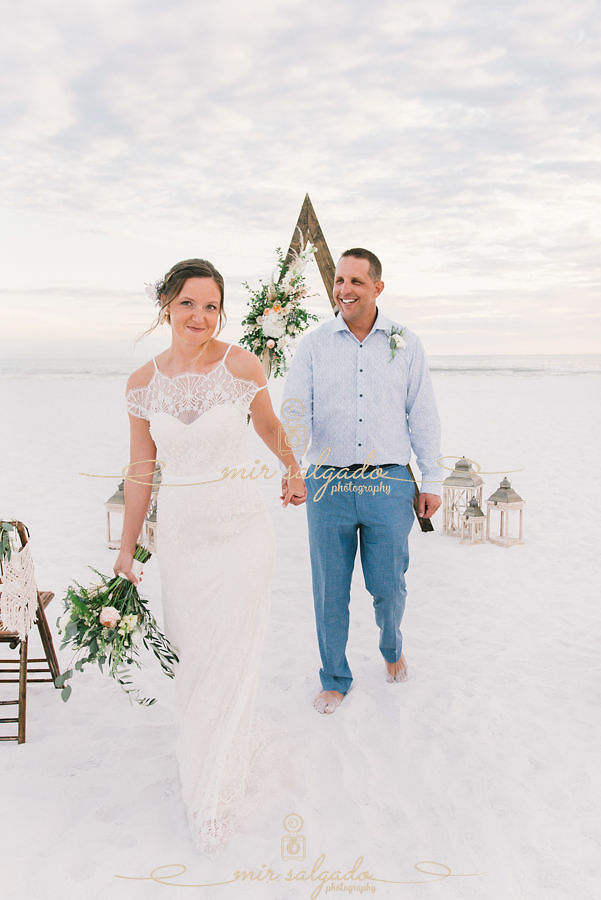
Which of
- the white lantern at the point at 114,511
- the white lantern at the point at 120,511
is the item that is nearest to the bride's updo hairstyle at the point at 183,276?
the white lantern at the point at 120,511

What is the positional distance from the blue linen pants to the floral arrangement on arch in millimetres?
1101

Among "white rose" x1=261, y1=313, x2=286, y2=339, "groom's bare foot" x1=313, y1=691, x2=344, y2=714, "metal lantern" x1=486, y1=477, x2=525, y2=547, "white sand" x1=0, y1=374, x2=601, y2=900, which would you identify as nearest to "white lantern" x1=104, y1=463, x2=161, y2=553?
"white sand" x1=0, y1=374, x2=601, y2=900

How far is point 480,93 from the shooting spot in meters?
7.31

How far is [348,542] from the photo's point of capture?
10.8 ft

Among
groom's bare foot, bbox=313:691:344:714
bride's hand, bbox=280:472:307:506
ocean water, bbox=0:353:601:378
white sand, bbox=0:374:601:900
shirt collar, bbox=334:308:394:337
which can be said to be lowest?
white sand, bbox=0:374:601:900

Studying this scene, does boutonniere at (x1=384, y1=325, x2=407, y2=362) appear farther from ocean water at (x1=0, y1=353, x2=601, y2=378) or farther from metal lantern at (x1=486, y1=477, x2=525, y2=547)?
ocean water at (x1=0, y1=353, x2=601, y2=378)

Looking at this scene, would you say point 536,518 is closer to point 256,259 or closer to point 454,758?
point 256,259

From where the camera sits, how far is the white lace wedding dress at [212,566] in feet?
7.70

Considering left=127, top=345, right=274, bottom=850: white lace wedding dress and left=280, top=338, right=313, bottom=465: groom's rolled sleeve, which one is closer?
left=127, top=345, right=274, bottom=850: white lace wedding dress

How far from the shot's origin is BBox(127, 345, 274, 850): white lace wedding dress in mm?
2348

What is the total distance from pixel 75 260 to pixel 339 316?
17.9 metres

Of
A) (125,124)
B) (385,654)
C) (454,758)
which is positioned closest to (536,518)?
(385,654)

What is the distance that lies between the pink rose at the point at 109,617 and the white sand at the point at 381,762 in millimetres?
862

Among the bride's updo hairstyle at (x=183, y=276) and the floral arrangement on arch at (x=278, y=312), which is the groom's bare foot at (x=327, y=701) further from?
the bride's updo hairstyle at (x=183, y=276)
